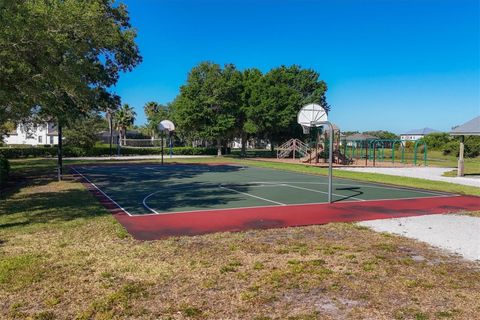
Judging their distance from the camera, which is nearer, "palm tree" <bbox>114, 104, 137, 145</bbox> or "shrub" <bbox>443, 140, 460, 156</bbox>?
"shrub" <bbox>443, 140, 460, 156</bbox>

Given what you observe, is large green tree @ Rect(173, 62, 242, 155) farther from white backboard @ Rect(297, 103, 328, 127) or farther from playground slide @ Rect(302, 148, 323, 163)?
white backboard @ Rect(297, 103, 328, 127)

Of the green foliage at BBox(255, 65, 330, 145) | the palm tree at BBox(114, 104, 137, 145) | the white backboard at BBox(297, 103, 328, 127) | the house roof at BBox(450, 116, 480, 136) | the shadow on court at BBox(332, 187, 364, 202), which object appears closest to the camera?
the shadow on court at BBox(332, 187, 364, 202)

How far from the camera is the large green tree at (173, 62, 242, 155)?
45.4 metres

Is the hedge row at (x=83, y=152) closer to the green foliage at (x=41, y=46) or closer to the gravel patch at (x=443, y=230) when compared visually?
the green foliage at (x=41, y=46)

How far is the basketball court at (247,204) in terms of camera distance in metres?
9.76

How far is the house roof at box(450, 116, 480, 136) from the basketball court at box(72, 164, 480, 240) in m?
8.48

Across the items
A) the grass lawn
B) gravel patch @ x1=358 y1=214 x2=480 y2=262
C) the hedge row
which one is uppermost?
the hedge row

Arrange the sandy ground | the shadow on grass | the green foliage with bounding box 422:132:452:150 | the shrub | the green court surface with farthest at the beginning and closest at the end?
the green foliage with bounding box 422:132:452:150 < the shrub < the sandy ground < the green court surface < the shadow on grass

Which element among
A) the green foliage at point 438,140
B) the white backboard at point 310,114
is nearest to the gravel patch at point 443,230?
the white backboard at point 310,114

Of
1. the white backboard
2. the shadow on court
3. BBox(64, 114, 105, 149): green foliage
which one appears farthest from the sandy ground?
BBox(64, 114, 105, 149): green foliage

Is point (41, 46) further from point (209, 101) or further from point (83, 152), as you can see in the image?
point (83, 152)

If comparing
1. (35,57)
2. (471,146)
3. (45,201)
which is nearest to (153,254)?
(35,57)

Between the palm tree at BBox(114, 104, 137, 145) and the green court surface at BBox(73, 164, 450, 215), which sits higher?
the palm tree at BBox(114, 104, 137, 145)

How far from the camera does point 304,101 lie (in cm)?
4822
